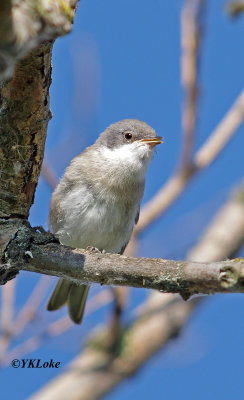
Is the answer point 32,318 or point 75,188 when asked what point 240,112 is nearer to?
point 75,188

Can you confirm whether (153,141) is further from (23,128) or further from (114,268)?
(114,268)

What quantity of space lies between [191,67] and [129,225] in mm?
1615

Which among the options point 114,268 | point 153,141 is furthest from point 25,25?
point 153,141

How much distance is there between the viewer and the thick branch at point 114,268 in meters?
2.34

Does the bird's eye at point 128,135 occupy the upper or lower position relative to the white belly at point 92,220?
upper

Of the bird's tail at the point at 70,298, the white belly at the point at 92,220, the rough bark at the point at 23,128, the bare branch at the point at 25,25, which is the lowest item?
the bare branch at the point at 25,25

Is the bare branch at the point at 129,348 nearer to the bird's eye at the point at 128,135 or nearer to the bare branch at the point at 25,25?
the bird's eye at the point at 128,135

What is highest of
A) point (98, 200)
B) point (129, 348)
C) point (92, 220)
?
point (98, 200)

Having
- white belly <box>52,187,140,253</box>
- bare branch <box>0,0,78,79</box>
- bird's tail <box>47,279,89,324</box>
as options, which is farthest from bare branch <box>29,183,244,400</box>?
bare branch <box>0,0,78,79</box>

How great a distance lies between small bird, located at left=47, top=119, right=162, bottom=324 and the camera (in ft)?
16.5

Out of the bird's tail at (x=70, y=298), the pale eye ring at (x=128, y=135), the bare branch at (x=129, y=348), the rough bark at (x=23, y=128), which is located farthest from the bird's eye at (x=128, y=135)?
the rough bark at (x=23, y=128)

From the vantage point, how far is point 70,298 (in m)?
5.52

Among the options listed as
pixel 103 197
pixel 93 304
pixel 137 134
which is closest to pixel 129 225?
pixel 103 197

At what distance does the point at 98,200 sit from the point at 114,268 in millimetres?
2318
